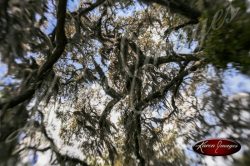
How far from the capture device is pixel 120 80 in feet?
21.3

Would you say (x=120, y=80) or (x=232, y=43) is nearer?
(x=232, y=43)

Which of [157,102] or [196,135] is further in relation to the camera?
[157,102]

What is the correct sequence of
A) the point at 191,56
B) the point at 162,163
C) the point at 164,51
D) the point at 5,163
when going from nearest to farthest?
the point at 5,163 → the point at 191,56 → the point at 164,51 → the point at 162,163

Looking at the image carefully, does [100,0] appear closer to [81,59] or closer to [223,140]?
[81,59]

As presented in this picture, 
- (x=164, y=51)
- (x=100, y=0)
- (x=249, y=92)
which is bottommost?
(x=249, y=92)

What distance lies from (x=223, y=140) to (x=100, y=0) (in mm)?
2338

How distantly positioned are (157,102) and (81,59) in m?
1.31

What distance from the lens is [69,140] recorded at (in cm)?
659

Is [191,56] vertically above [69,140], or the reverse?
[191,56]

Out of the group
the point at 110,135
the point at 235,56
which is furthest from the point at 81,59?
the point at 235,56

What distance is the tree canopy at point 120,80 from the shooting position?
13.1ft

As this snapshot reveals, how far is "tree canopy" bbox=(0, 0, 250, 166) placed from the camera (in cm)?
399

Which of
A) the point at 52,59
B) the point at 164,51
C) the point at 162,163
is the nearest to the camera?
the point at 52,59

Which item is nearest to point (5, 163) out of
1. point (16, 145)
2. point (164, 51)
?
point (16, 145)
